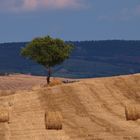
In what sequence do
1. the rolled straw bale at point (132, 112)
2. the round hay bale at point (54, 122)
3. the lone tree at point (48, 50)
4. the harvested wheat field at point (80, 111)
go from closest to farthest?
the round hay bale at point (54, 122) → the harvested wheat field at point (80, 111) → the rolled straw bale at point (132, 112) → the lone tree at point (48, 50)

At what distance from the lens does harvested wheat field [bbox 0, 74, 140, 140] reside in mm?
45750

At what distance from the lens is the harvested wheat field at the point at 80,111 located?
150 ft

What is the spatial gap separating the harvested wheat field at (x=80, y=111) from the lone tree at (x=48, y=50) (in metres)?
28.5

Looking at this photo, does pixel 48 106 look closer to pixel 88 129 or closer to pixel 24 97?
pixel 24 97

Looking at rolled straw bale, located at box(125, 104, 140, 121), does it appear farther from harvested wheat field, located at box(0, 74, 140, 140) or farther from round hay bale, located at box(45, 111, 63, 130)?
round hay bale, located at box(45, 111, 63, 130)

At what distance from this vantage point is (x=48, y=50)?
104 m

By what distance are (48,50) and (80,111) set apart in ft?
143

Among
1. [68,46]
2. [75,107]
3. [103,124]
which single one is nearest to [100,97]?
[75,107]

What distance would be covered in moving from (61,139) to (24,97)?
86.5 ft

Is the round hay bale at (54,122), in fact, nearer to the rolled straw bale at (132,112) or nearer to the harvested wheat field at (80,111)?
the harvested wheat field at (80,111)

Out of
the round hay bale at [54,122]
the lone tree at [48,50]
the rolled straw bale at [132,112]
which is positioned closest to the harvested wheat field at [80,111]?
the round hay bale at [54,122]

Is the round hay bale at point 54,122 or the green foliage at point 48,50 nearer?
the round hay bale at point 54,122

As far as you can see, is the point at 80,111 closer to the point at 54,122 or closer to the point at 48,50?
the point at 54,122

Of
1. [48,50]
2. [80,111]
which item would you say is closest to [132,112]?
[80,111]
